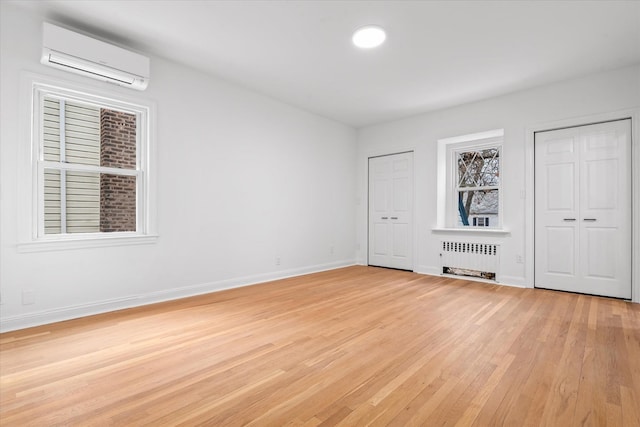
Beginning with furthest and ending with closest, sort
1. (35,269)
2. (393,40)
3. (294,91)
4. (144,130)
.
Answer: (294,91) → (144,130) → (393,40) → (35,269)

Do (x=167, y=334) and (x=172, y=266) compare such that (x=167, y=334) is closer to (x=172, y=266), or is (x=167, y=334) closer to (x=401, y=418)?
(x=172, y=266)

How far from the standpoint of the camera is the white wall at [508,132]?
391 centimetres

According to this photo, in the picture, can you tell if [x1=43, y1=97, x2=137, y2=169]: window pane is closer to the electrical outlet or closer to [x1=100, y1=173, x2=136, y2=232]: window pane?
[x1=100, y1=173, x2=136, y2=232]: window pane

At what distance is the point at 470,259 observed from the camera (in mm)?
4957

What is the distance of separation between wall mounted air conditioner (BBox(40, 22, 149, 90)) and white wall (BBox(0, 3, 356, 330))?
15 cm

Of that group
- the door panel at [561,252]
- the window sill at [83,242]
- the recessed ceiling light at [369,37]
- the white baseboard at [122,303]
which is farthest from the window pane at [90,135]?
the door panel at [561,252]

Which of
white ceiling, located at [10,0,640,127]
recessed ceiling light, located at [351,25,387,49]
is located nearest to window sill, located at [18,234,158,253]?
white ceiling, located at [10,0,640,127]

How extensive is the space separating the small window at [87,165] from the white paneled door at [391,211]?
4.09 metres

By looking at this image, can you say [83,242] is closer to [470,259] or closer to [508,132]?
[470,259]

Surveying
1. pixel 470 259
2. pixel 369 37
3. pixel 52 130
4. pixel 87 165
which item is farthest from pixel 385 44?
pixel 52 130

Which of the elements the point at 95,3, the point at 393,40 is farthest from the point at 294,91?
the point at 95,3

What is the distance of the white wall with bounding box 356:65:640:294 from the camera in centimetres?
391

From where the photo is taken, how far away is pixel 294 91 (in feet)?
15.1

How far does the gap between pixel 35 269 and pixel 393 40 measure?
4021mm
